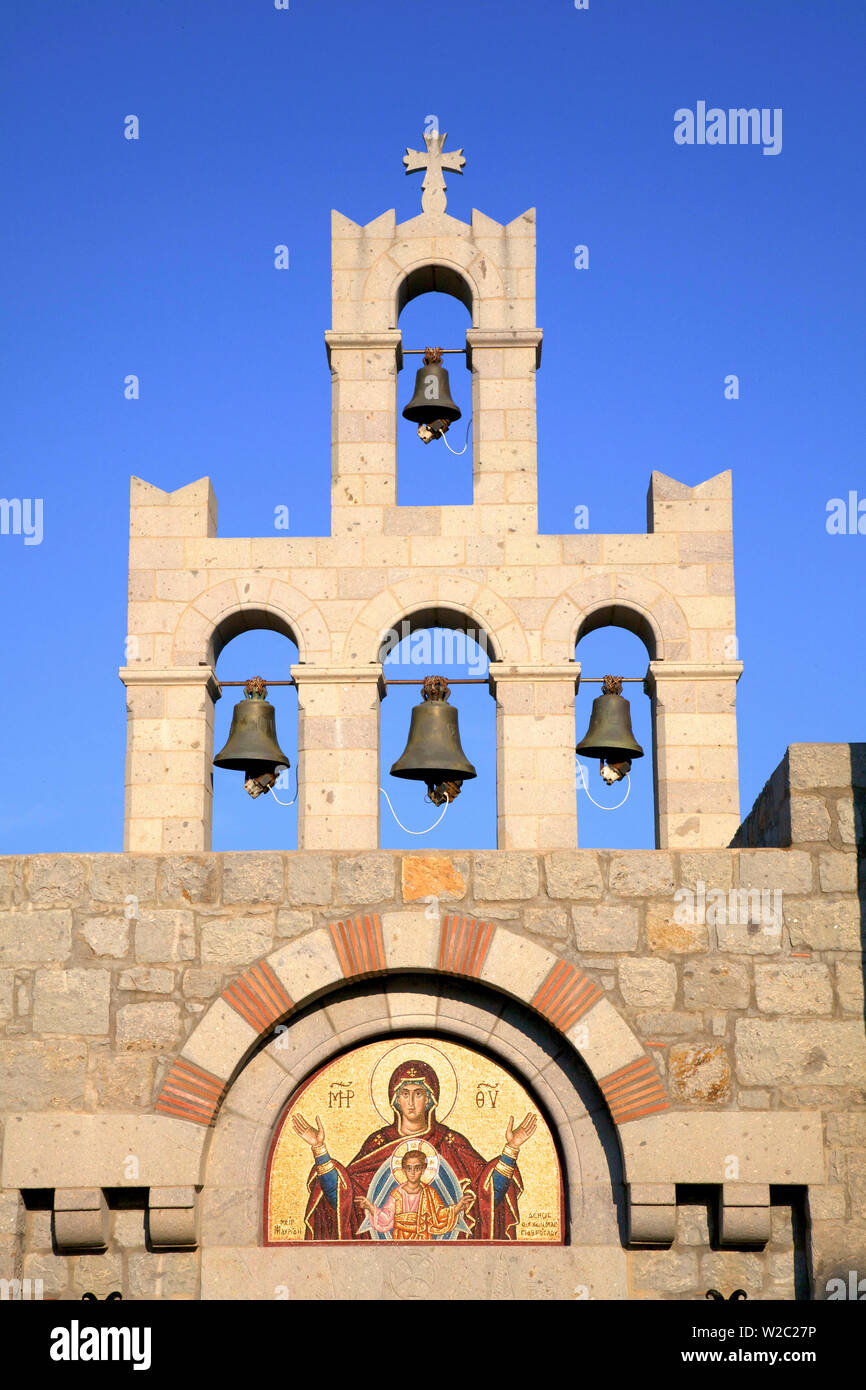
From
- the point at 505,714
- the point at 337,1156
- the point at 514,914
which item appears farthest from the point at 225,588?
the point at 337,1156

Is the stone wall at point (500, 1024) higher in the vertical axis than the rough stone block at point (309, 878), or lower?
lower

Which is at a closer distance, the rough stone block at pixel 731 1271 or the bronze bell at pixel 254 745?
the rough stone block at pixel 731 1271

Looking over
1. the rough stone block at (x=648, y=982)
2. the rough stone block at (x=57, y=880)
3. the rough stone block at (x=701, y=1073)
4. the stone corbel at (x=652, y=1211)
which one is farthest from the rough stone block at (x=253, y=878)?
the stone corbel at (x=652, y=1211)

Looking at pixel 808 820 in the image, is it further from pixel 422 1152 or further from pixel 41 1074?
pixel 41 1074

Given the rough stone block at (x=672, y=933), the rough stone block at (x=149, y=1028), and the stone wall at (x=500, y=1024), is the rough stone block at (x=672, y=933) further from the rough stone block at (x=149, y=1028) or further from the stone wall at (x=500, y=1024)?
the rough stone block at (x=149, y=1028)

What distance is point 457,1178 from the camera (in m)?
10.4

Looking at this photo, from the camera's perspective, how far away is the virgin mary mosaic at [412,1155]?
408 inches

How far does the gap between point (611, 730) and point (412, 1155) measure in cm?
285

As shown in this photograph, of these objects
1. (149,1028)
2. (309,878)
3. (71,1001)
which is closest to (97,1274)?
(149,1028)

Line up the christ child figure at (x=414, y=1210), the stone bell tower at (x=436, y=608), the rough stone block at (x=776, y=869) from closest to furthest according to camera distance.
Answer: the christ child figure at (x=414, y=1210)
the rough stone block at (x=776, y=869)
the stone bell tower at (x=436, y=608)

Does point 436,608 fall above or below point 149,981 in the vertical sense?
above

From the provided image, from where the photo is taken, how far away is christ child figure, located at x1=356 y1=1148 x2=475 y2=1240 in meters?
10.4

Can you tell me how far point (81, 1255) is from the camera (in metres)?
10.3
